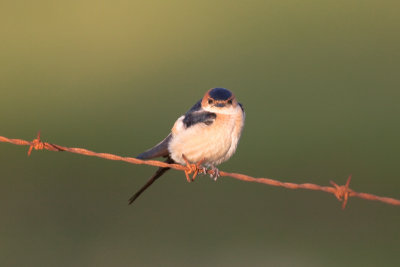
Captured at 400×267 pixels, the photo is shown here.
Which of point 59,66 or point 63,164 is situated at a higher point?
point 59,66

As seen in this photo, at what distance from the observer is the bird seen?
4.70m

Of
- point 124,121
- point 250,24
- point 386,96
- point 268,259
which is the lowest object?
point 268,259

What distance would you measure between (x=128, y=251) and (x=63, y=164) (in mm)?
3781

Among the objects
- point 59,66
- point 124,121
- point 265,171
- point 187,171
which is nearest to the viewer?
point 187,171

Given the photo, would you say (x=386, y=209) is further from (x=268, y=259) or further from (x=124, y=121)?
(x=124, y=121)

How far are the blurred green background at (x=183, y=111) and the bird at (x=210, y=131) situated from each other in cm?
410

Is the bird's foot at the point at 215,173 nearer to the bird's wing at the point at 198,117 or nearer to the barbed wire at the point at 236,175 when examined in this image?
the barbed wire at the point at 236,175

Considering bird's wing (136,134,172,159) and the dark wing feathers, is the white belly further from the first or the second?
bird's wing (136,134,172,159)

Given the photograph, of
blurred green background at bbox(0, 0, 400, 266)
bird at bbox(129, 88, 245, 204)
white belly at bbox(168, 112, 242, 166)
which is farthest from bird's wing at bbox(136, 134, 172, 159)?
blurred green background at bbox(0, 0, 400, 266)

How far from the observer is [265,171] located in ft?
38.2

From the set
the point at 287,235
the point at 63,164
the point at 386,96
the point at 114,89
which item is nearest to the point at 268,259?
the point at 287,235

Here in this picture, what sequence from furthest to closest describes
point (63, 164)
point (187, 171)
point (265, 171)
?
point (63, 164) < point (265, 171) < point (187, 171)

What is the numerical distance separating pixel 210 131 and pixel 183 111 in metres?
9.27

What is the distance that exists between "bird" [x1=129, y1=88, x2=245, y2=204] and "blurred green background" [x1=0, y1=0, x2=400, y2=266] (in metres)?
4.10
